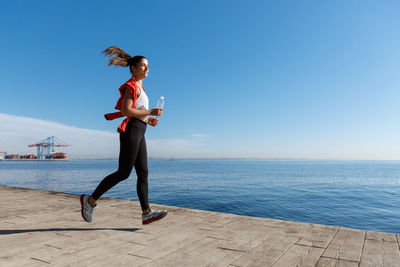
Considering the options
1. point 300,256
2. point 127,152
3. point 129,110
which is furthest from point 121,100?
point 300,256

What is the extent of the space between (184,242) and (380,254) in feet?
6.00

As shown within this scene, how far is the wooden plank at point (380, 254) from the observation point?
77.9 inches

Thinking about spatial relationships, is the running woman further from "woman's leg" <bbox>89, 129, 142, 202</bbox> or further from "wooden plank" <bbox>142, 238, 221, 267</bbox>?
"wooden plank" <bbox>142, 238, 221, 267</bbox>

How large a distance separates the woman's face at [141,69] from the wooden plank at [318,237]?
8.72ft

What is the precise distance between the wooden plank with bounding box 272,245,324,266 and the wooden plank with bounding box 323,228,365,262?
98mm

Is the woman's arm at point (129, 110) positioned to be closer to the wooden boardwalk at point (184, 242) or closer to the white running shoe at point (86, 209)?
the white running shoe at point (86, 209)

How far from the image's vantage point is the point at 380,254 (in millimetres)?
2158

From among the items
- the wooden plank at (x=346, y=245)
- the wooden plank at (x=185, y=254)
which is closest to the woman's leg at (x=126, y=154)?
the wooden plank at (x=185, y=254)

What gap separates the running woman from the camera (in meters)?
2.84

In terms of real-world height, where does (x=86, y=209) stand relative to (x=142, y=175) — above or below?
below

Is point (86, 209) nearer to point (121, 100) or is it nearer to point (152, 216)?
point (152, 216)

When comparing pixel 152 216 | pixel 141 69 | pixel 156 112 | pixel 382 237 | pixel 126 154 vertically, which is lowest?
pixel 382 237

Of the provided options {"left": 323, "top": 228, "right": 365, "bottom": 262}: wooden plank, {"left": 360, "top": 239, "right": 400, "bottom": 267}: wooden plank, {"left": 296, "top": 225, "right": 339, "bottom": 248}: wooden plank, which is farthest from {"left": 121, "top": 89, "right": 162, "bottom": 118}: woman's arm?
{"left": 360, "top": 239, "right": 400, "bottom": 267}: wooden plank

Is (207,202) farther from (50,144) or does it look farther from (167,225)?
(50,144)
